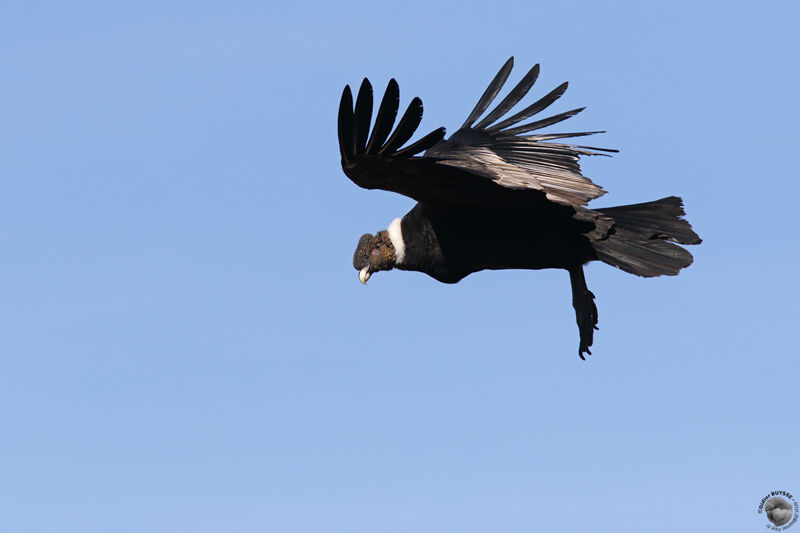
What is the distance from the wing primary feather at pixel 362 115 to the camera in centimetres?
583

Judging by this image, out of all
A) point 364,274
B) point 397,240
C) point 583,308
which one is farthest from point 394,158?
point 583,308

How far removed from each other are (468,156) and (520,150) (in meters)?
0.43

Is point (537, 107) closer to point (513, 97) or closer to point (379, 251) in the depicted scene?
point (513, 97)

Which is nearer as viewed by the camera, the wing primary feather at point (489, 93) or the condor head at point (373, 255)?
the condor head at point (373, 255)

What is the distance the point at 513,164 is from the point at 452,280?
796mm

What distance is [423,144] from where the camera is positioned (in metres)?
6.02

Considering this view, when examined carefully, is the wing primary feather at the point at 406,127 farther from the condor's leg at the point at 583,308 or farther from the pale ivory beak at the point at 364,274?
the pale ivory beak at the point at 364,274

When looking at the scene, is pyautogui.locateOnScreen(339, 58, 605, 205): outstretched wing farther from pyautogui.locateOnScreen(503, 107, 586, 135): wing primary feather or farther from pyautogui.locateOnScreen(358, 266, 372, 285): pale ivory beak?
pyautogui.locateOnScreen(358, 266, 372, 285): pale ivory beak

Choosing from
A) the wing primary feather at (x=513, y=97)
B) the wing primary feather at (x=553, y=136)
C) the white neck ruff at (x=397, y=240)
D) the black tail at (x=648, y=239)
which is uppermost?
the wing primary feather at (x=513, y=97)

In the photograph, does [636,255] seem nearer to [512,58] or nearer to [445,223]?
[445,223]

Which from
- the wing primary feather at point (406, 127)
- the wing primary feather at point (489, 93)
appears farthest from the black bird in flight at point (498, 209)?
the wing primary feather at point (489, 93)

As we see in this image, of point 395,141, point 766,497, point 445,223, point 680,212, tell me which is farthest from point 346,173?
point 766,497

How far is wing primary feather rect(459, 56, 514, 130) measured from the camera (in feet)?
28.1

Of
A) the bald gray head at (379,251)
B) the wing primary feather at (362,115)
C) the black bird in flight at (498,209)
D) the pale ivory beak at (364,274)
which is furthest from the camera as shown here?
the pale ivory beak at (364,274)
